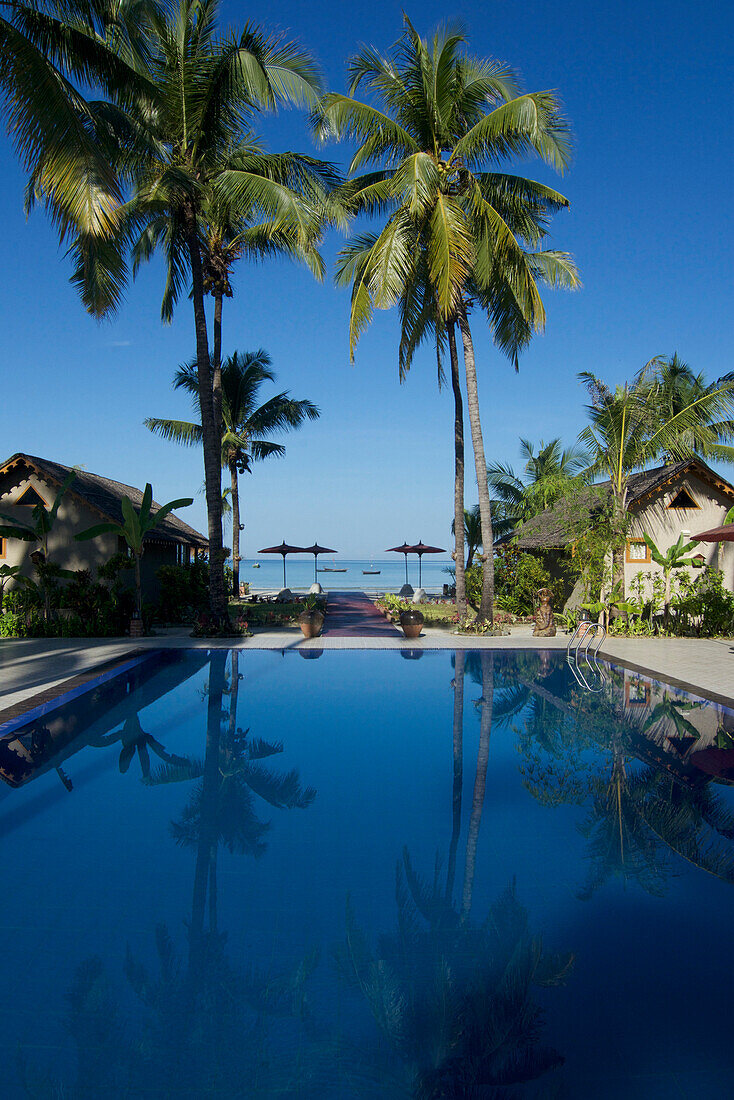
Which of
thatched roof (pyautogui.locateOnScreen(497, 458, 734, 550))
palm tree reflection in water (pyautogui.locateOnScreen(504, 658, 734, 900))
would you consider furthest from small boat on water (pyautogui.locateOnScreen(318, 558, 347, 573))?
palm tree reflection in water (pyautogui.locateOnScreen(504, 658, 734, 900))

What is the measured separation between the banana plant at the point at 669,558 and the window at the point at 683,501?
1008 mm

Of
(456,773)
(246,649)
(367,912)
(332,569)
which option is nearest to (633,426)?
(246,649)

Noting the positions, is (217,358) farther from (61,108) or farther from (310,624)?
(61,108)

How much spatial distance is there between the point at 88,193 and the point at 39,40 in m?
2.60

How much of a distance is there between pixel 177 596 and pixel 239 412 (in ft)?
37.4

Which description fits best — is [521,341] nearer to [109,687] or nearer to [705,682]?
[705,682]

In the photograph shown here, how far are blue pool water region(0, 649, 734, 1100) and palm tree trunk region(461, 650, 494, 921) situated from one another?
4 centimetres

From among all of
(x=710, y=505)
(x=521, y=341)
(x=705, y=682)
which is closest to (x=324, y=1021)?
(x=705, y=682)

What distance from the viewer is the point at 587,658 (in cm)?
1380

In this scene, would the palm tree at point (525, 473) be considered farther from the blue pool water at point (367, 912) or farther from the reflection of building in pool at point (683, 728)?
the blue pool water at point (367, 912)

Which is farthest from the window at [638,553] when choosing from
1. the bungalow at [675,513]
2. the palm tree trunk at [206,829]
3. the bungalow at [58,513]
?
the bungalow at [58,513]

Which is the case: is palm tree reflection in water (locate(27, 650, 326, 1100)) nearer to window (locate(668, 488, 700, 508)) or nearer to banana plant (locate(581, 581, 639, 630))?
banana plant (locate(581, 581, 639, 630))

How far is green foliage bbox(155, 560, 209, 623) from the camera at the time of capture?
18188 mm

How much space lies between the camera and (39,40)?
8398mm
